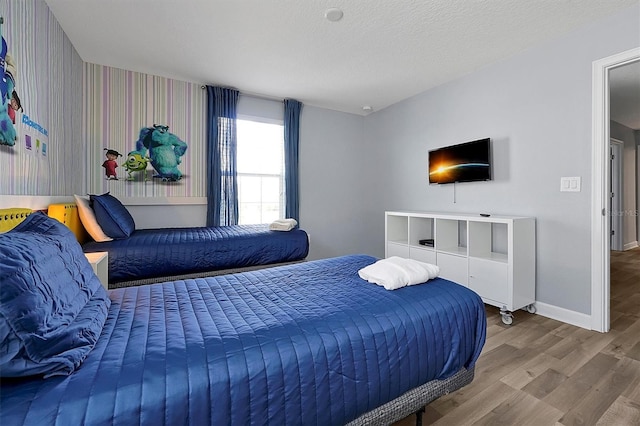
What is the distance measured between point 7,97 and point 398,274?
7.43ft

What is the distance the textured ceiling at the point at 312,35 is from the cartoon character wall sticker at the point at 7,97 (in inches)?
34.3

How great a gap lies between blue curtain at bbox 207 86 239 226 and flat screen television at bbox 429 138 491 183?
2.48m

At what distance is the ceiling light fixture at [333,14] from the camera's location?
2.13 meters

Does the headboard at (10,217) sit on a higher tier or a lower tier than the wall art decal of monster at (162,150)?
lower

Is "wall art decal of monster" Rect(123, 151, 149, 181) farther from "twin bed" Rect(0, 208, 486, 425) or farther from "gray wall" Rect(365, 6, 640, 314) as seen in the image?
"gray wall" Rect(365, 6, 640, 314)

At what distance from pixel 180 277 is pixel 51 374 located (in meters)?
1.82

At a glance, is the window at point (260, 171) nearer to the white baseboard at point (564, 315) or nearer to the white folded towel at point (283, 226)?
the white folded towel at point (283, 226)

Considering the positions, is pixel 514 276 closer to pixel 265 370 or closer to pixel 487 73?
pixel 487 73

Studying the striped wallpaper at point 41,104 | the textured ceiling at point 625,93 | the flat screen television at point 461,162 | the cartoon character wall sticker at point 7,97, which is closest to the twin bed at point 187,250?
the striped wallpaper at point 41,104

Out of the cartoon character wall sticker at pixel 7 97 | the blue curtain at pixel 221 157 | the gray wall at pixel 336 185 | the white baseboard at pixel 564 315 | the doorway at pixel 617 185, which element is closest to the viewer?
the cartoon character wall sticker at pixel 7 97

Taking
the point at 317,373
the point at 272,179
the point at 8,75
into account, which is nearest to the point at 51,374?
the point at 317,373

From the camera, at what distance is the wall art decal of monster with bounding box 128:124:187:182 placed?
3316 mm

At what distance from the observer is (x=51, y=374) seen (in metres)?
0.70

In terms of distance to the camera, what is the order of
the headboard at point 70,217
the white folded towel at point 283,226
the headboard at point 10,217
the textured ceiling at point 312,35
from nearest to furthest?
the headboard at point 10,217
the headboard at point 70,217
the textured ceiling at point 312,35
the white folded towel at point 283,226
